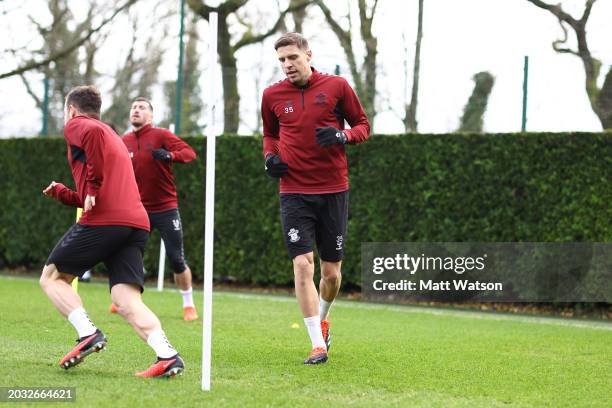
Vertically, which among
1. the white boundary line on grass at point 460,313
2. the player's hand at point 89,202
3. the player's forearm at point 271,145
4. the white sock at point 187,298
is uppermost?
the player's forearm at point 271,145

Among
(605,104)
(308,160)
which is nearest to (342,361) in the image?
(308,160)

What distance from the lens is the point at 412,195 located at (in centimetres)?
1255

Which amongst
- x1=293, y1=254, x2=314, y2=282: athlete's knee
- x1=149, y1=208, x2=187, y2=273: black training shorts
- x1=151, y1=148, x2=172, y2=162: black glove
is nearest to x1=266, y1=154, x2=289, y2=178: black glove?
x1=293, y1=254, x2=314, y2=282: athlete's knee

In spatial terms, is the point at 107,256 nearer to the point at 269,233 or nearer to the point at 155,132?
the point at 155,132

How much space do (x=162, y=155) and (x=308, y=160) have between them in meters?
3.08

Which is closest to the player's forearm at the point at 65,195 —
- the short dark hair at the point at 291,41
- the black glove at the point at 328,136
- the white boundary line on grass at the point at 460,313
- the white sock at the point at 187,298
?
the black glove at the point at 328,136

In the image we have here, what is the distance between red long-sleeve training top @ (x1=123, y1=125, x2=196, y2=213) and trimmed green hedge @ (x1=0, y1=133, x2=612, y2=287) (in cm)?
372

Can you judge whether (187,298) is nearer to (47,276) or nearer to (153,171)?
(153,171)

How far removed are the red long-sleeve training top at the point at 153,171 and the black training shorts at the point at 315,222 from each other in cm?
305

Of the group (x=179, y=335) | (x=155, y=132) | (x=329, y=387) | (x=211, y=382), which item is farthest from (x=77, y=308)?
(x=155, y=132)

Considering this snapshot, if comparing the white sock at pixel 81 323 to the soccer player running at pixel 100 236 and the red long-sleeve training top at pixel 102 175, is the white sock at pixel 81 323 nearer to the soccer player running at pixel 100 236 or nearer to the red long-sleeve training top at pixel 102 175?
the soccer player running at pixel 100 236

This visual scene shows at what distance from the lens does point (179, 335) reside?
8164mm

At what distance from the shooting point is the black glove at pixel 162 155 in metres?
9.52

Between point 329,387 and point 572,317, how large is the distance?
6425 mm
